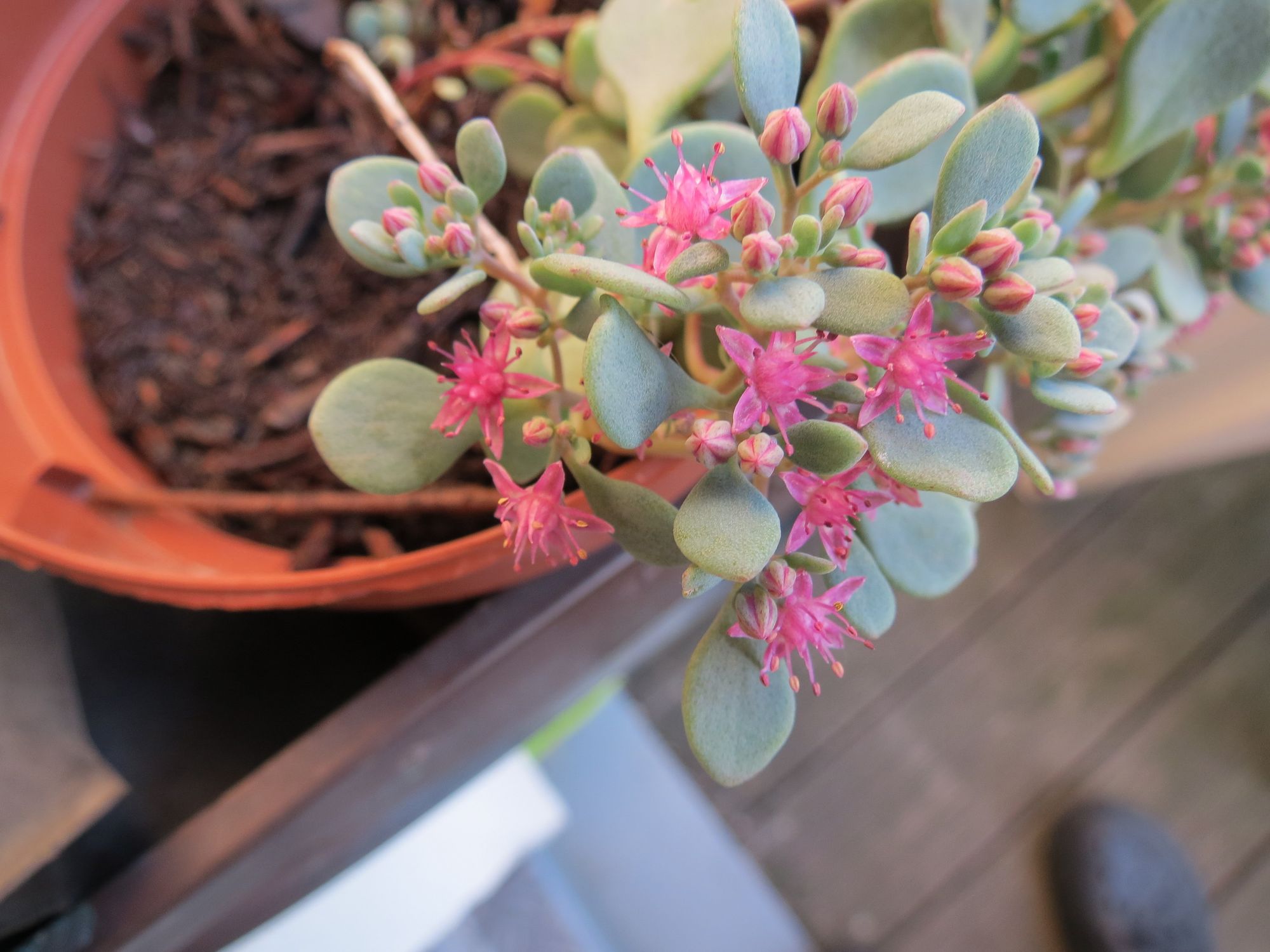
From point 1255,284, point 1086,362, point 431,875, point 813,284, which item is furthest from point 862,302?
point 431,875

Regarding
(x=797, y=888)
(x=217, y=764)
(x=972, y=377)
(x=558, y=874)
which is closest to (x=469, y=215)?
(x=972, y=377)

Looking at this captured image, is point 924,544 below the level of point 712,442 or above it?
below

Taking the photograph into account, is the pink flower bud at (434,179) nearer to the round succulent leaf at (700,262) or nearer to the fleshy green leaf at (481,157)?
the fleshy green leaf at (481,157)

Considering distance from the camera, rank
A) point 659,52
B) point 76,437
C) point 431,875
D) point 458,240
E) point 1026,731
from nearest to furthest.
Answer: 1. point 458,240
2. point 659,52
3. point 76,437
4. point 431,875
5. point 1026,731

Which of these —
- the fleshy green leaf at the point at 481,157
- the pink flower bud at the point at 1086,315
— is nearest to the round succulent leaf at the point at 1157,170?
the pink flower bud at the point at 1086,315

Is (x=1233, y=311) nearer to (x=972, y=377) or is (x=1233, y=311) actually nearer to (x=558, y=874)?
(x=972, y=377)

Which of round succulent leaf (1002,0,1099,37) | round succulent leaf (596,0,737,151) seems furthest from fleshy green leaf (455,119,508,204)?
round succulent leaf (1002,0,1099,37)

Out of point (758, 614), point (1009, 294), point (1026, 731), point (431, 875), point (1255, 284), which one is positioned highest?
point (1009, 294)

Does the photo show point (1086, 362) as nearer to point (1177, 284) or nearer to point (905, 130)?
point (905, 130)
